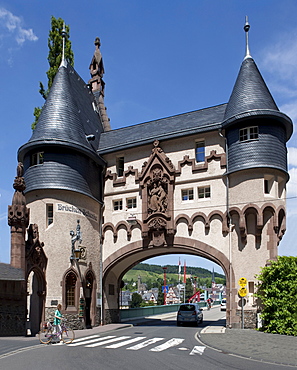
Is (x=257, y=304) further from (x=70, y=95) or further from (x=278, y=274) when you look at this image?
Result: (x=70, y=95)

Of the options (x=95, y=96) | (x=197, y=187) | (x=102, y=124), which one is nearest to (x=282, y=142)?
(x=197, y=187)

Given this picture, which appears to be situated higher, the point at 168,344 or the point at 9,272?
the point at 9,272

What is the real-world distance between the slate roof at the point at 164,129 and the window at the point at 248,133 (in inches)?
66.0

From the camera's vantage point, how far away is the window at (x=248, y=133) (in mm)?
26391

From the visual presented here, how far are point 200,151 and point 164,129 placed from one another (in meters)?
3.19

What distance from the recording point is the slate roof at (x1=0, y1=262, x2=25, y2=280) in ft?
71.7

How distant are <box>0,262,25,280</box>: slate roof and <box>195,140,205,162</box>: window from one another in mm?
12991

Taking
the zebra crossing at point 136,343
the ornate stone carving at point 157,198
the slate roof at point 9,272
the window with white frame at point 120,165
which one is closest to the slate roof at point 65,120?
the window with white frame at point 120,165

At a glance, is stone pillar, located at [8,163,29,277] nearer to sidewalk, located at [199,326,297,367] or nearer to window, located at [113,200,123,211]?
window, located at [113,200,123,211]

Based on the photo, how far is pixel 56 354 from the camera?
15.6 metres

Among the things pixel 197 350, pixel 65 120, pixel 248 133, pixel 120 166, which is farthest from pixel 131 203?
pixel 197 350

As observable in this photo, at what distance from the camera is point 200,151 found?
2925cm

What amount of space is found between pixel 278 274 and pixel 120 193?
12.3 metres

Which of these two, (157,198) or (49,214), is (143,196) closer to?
(157,198)
